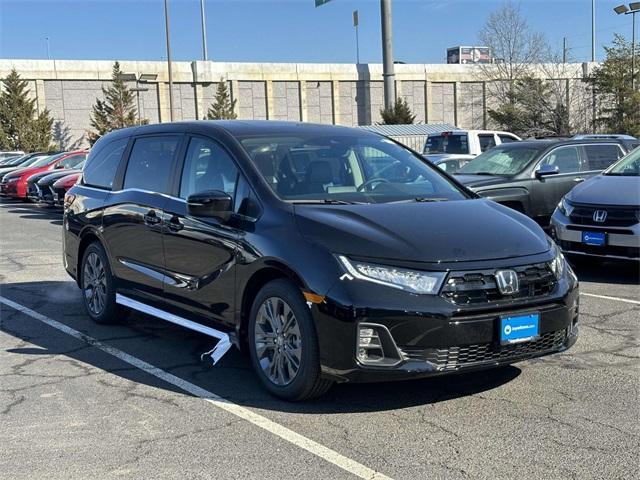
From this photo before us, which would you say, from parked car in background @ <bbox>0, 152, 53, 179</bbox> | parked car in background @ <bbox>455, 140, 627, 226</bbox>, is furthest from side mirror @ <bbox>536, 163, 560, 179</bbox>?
parked car in background @ <bbox>0, 152, 53, 179</bbox>

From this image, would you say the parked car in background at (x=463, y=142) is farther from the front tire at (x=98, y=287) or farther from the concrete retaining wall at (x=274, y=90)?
the concrete retaining wall at (x=274, y=90)

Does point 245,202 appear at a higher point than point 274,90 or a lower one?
lower

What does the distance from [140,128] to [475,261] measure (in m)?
3.60

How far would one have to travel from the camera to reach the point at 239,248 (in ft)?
15.6

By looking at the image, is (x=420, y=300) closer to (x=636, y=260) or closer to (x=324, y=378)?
(x=324, y=378)

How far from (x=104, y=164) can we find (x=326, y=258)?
3.53 metres

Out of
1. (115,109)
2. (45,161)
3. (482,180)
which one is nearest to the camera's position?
(482,180)

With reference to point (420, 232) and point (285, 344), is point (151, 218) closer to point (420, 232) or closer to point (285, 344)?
point (285, 344)

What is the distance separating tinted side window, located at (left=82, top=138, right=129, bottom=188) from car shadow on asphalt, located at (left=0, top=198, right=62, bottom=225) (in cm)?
999

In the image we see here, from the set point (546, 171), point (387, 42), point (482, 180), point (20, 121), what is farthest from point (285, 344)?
point (20, 121)

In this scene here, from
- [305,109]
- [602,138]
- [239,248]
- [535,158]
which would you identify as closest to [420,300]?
A: [239,248]

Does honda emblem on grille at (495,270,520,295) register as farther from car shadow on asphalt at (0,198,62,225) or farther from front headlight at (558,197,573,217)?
car shadow on asphalt at (0,198,62,225)

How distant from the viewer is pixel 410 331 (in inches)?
158

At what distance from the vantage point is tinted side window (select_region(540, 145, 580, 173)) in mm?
11211
